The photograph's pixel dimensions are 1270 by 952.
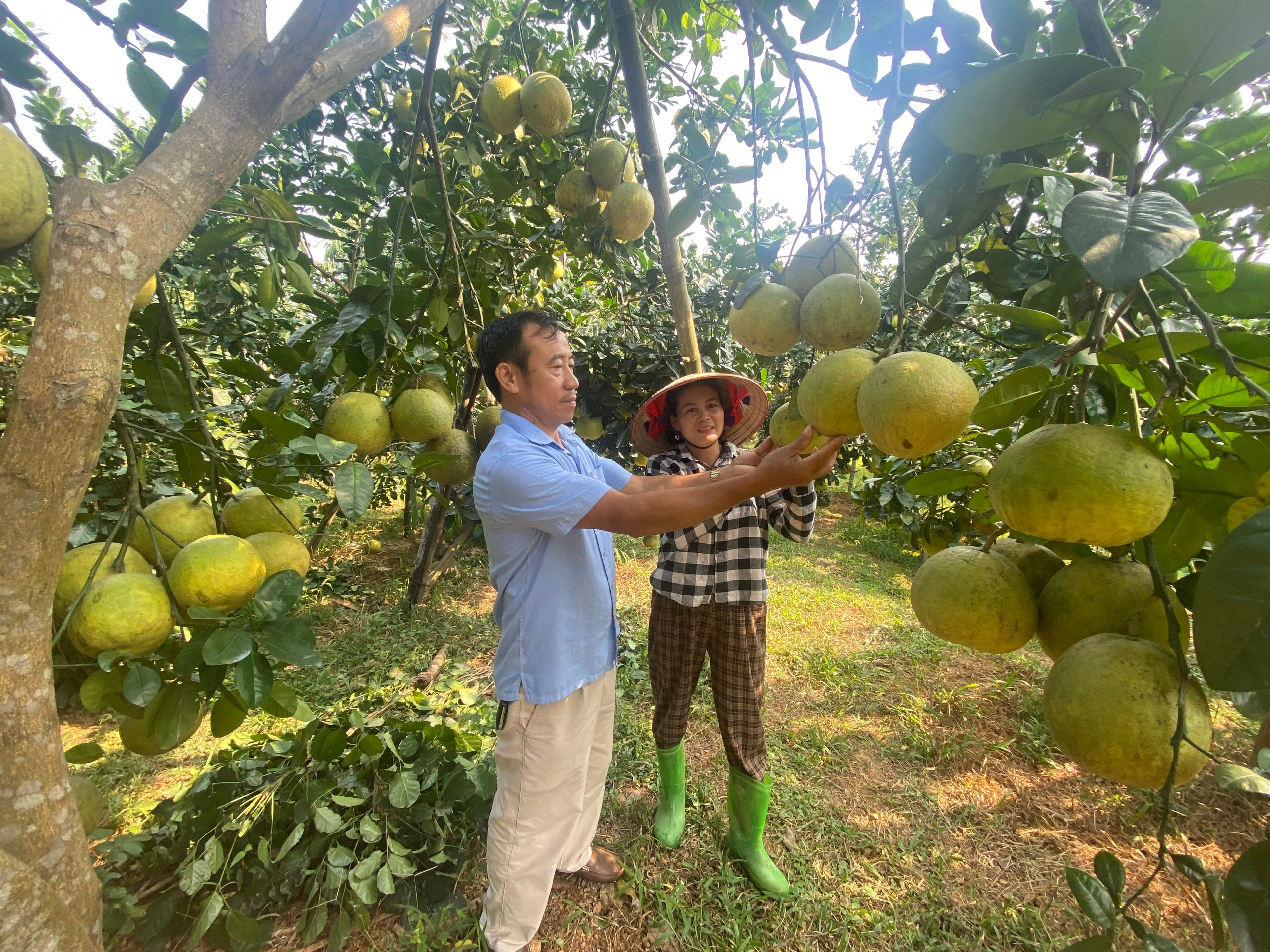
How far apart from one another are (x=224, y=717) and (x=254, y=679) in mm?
220

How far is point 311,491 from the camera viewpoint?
1167mm

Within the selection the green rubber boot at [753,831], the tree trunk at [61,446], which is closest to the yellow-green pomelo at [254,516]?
the tree trunk at [61,446]

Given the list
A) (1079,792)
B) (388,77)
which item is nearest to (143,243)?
(388,77)

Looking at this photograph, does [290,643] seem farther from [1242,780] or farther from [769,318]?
[1242,780]

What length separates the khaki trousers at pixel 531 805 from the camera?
5.79 feet

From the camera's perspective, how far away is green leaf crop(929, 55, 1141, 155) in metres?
0.67

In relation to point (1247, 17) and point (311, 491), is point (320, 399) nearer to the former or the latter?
point (311, 491)

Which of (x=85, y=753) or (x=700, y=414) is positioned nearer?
(x=85, y=753)

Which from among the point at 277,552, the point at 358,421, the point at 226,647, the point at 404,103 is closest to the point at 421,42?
the point at 404,103

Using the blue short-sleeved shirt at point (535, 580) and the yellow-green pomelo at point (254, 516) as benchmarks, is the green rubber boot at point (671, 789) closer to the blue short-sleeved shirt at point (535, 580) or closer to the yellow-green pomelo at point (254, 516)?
the blue short-sleeved shirt at point (535, 580)

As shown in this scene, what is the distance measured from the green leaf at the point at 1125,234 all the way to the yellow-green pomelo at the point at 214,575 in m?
1.39

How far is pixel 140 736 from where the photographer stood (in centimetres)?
117

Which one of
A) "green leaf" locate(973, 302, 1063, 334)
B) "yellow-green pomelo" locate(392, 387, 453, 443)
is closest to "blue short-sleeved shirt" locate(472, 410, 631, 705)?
"yellow-green pomelo" locate(392, 387, 453, 443)

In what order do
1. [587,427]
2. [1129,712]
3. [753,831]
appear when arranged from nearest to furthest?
[1129,712] < [753,831] < [587,427]
